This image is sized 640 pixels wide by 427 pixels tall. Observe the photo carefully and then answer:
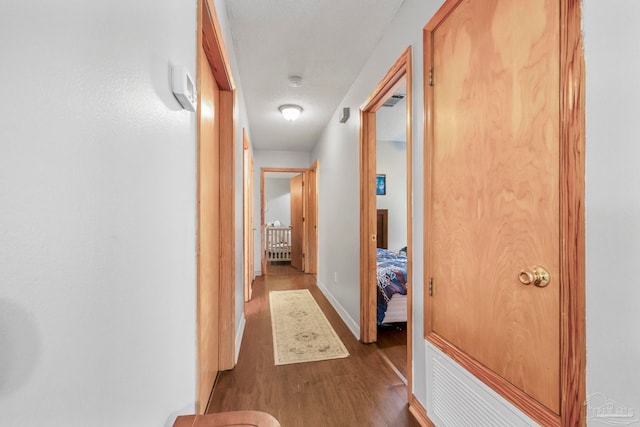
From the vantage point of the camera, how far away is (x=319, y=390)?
6.27ft

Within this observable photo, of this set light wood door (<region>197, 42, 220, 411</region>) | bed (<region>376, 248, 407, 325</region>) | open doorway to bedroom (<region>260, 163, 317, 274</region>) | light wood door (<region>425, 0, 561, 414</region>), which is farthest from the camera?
open doorway to bedroom (<region>260, 163, 317, 274</region>)

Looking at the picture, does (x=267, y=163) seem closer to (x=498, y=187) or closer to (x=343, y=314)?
(x=343, y=314)

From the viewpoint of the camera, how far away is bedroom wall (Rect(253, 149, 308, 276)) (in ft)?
18.1

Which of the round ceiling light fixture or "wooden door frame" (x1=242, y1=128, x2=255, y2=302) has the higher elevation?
the round ceiling light fixture

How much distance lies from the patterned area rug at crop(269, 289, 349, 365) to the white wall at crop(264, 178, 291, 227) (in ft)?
16.5

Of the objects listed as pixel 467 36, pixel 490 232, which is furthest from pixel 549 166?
pixel 467 36

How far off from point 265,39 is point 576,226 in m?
2.25

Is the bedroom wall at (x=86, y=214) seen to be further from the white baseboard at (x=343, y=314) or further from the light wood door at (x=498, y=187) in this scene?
the white baseboard at (x=343, y=314)

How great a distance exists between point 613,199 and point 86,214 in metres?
1.15

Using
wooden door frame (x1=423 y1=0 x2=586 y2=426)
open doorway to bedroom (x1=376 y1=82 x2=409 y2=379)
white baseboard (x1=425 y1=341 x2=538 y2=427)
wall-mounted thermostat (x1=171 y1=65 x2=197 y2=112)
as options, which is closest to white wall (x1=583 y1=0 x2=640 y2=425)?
wooden door frame (x1=423 y1=0 x2=586 y2=426)

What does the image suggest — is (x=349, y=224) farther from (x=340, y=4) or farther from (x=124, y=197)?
(x=124, y=197)

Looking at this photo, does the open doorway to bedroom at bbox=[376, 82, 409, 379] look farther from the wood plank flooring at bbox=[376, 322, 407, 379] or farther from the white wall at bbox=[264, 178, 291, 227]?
the white wall at bbox=[264, 178, 291, 227]

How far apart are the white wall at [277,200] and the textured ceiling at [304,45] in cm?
517

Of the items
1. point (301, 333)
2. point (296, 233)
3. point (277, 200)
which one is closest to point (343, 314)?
point (301, 333)
